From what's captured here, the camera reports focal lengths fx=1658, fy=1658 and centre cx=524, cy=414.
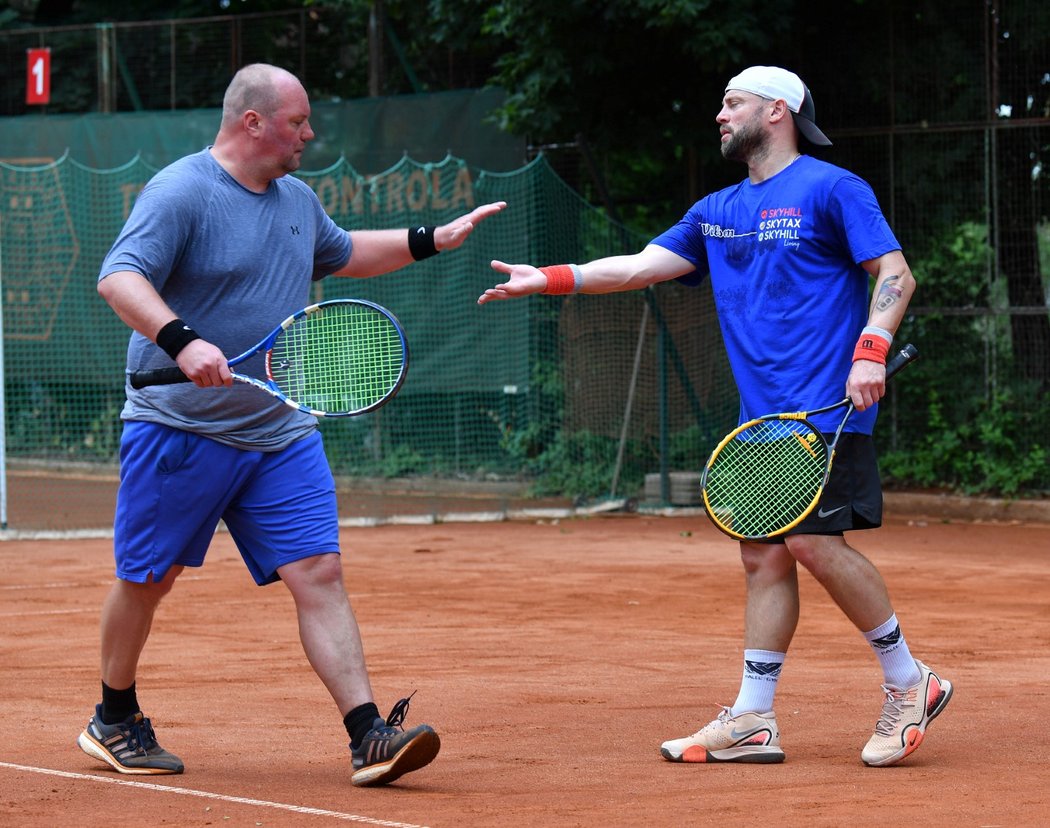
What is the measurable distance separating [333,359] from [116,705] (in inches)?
49.1

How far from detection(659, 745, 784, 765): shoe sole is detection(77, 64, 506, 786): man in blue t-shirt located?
91cm

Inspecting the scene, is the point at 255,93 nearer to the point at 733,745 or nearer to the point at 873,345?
the point at 873,345

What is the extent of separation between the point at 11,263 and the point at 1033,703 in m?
11.6

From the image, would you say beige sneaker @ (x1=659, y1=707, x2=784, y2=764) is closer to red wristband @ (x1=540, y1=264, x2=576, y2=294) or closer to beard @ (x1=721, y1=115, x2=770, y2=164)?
red wristband @ (x1=540, y1=264, x2=576, y2=294)

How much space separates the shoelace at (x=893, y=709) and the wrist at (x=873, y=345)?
3.47ft

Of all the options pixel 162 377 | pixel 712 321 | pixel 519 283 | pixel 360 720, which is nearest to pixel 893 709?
pixel 360 720

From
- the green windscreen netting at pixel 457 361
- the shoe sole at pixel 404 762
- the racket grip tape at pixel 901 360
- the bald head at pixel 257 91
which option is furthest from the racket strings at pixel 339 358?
the green windscreen netting at pixel 457 361

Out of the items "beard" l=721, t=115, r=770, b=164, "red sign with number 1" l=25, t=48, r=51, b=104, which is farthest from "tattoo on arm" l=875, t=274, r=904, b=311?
"red sign with number 1" l=25, t=48, r=51, b=104

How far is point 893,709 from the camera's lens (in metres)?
5.11

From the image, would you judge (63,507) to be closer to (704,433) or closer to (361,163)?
(361,163)

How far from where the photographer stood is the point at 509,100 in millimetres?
13938

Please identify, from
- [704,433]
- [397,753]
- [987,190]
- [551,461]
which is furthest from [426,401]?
Answer: [397,753]

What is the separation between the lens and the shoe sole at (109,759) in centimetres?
502

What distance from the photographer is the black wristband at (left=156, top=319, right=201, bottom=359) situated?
15.0ft
